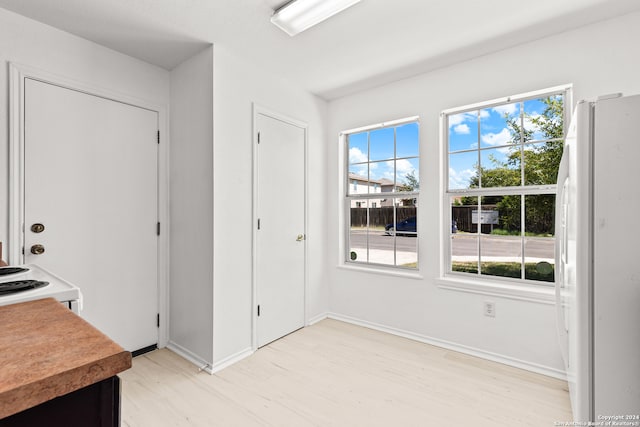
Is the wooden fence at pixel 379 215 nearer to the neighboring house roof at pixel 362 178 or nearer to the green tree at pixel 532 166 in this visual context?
the neighboring house roof at pixel 362 178

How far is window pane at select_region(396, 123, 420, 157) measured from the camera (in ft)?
9.80

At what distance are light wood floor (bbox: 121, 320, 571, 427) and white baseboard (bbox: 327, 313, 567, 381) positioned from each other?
0.05 meters

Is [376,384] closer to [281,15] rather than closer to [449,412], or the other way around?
[449,412]

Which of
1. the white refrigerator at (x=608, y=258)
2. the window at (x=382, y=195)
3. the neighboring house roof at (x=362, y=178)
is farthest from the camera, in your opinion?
the neighboring house roof at (x=362, y=178)

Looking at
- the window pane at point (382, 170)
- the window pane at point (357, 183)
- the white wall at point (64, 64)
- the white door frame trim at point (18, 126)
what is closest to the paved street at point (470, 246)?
the window pane at point (357, 183)

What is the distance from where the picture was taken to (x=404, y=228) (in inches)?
121

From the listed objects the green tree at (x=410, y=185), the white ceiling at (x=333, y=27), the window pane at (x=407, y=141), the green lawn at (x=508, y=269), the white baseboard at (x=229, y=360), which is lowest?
the white baseboard at (x=229, y=360)

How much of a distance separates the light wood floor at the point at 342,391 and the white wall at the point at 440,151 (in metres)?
0.24

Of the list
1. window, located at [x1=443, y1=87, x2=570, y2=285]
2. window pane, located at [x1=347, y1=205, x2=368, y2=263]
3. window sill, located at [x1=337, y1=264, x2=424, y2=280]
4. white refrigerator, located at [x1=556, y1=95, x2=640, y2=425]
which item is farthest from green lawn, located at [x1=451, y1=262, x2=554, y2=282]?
white refrigerator, located at [x1=556, y1=95, x2=640, y2=425]

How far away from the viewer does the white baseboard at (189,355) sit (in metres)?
2.35

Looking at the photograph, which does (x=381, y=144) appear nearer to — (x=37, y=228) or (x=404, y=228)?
(x=404, y=228)

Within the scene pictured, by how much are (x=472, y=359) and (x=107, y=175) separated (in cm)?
323

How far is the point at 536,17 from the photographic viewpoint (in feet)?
6.66

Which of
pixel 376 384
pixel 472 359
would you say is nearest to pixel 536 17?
pixel 472 359
